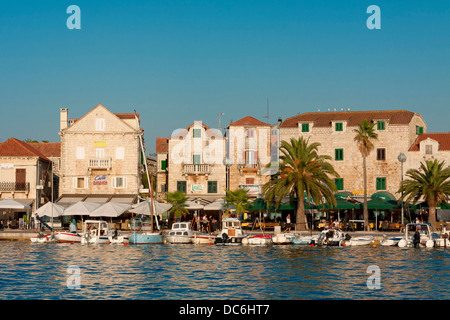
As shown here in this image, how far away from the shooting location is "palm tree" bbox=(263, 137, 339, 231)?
58516 mm

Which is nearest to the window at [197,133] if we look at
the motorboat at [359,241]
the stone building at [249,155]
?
the stone building at [249,155]

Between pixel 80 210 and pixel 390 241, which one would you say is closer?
pixel 390 241

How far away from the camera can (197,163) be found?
70.6m

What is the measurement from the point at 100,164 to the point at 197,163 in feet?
34.9

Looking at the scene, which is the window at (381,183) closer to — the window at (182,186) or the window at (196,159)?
the window at (196,159)

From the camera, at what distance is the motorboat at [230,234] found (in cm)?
4991

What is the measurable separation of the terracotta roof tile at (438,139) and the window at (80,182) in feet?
118

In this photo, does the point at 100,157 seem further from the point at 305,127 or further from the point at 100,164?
the point at 305,127

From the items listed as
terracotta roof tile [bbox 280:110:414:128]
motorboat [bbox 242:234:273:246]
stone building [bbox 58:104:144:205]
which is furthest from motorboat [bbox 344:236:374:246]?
stone building [bbox 58:104:144:205]

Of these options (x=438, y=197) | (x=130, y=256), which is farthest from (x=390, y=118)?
(x=130, y=256)

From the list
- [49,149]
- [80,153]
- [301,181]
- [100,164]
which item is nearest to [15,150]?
[80,153]

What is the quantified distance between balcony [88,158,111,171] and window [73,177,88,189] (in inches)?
59.7

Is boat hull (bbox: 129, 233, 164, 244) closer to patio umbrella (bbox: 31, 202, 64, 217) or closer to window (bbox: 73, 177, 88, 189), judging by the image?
patio umbrella (bbox: 31, 202, 64, 217)

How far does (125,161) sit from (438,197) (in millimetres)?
32799
